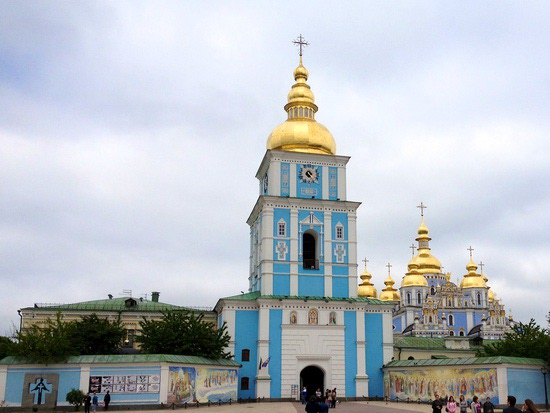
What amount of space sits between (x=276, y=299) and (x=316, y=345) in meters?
3.64

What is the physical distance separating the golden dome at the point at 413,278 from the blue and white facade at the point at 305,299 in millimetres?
40803

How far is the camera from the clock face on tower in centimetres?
4253

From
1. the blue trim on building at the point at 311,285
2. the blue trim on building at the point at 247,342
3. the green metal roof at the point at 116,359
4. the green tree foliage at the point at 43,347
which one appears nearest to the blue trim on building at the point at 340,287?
the blue trim on building at the point at 311,285

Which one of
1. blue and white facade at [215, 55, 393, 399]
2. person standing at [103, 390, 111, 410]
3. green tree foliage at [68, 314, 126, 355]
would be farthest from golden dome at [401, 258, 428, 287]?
person standing at [103, 390, 111, 410]

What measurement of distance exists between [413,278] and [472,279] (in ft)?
24.4

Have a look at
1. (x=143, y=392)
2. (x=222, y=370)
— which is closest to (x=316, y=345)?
(x=222, y=370)

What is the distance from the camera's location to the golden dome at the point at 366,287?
78.8 meters

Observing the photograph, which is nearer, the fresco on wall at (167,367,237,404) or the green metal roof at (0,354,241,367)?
the green metal roof at (0,354,241,367)

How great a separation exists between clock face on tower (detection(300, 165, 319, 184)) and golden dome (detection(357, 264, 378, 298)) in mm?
38190

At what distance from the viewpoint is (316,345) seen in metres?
38.9

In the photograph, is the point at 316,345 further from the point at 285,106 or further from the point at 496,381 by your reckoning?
the point at 285,106

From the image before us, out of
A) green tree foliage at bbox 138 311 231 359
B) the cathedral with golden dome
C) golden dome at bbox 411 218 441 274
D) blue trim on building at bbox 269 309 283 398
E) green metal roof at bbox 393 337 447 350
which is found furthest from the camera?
golden dome at bbox 411 218 441 274

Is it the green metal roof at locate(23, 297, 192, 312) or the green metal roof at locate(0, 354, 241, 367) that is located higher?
the green metal roof at locate(23, 297, 192, 312)

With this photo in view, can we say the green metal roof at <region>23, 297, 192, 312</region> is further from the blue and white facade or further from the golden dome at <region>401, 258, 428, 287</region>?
the golden dome at <region>401, 258, 428, 287</region>
